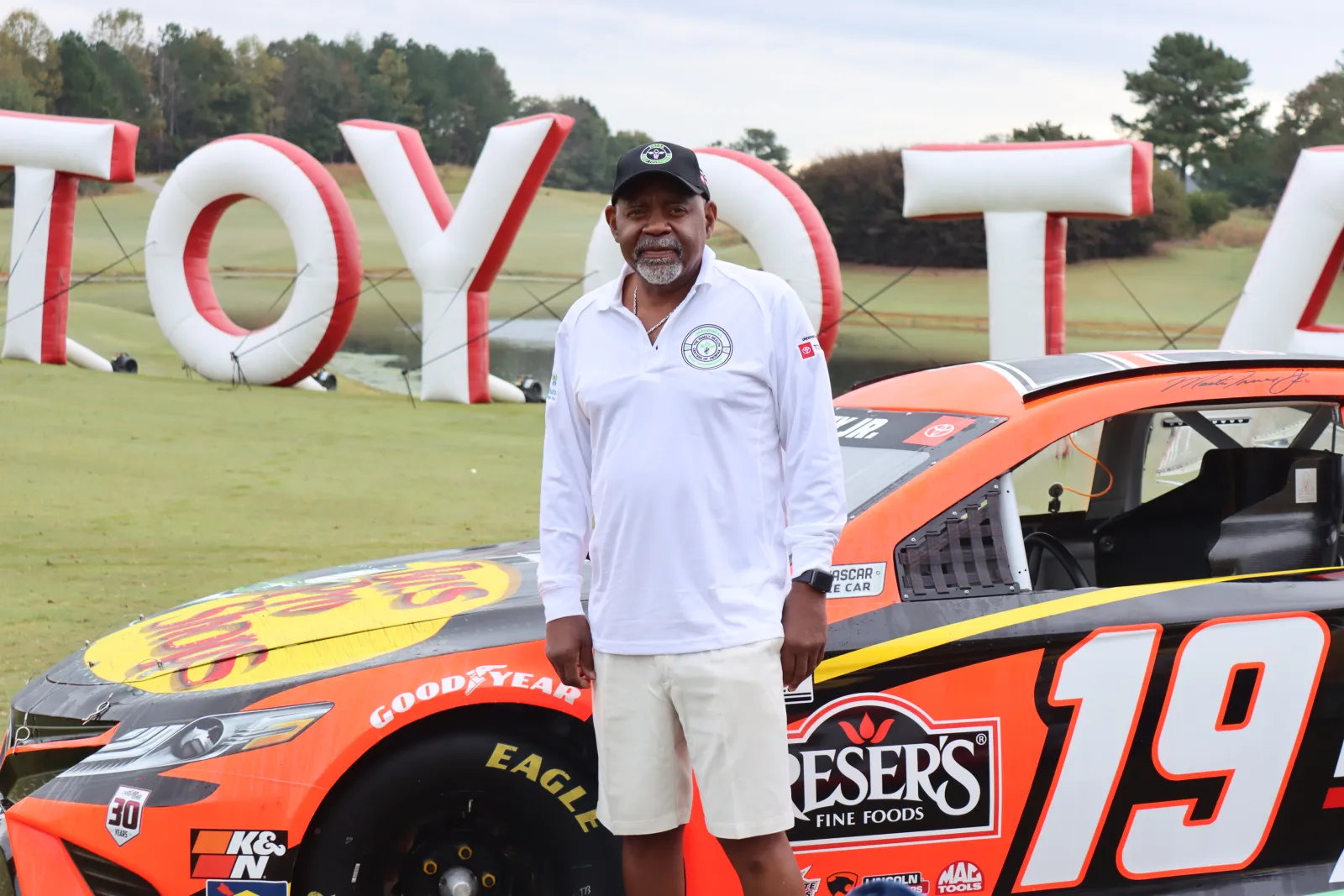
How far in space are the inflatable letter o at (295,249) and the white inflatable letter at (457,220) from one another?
2.22 ft

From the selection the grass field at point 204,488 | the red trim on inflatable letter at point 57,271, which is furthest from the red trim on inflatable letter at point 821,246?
the red trim on inflatable letter at point 57,271

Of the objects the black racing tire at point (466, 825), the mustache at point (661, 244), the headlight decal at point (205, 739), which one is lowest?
the black racing tire at point (466, 825)

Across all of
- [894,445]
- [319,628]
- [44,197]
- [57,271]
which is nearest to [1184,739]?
[894,445]

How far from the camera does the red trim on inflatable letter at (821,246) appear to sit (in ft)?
50.5

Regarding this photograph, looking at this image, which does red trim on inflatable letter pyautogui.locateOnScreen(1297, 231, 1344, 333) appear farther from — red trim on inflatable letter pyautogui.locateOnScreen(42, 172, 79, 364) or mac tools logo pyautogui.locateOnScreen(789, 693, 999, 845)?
red trim on inflatable letter pyautogui.locateOnScreen(42, 172, 79, 364)

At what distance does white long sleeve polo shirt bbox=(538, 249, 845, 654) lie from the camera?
257cm

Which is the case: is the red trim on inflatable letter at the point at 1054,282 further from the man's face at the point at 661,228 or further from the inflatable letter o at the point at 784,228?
the man's face at the point at 661,228

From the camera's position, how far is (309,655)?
10.1 ft

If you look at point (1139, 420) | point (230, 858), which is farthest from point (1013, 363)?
point (230, 858)

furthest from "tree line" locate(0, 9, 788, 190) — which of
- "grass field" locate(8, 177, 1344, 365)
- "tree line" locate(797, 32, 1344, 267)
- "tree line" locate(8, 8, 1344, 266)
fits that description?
"tree line" locate(797, 32, 1344, 267)

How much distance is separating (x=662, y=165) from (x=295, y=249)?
1574cm

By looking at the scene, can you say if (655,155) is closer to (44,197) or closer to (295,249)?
(295,249)

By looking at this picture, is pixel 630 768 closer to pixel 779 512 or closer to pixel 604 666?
pixel 604 666

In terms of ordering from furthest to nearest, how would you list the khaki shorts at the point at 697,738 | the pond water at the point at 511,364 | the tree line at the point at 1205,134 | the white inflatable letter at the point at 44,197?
the tree line at the point at 1205,134 < the pond water at the point at 511,364 < the white inflatable letter at the point at 44,197 < the khaki shorts at the point at 697,738
